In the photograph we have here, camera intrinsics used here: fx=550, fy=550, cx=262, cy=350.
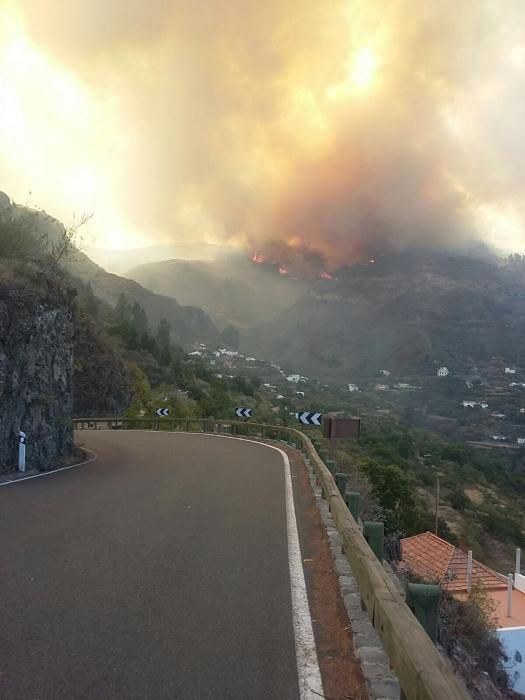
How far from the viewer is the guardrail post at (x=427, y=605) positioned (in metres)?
3.59

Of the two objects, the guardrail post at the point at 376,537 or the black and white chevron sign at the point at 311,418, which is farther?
the black and white chevron sign at the point at 311,418

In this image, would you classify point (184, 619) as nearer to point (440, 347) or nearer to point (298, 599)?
point (298, 599)

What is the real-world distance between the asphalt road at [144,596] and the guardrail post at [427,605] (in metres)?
0.94

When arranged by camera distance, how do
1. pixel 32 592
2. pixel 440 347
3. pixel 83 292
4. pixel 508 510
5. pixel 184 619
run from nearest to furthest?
pixel 184 619 < pixel 32 592 < pixel 508 510 < pixel 83 292 < pixel 440 347

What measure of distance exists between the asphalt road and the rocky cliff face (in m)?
3.33

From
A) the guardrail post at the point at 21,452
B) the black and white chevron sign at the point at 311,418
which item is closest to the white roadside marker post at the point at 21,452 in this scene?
the guardrail post at the point at 21,452

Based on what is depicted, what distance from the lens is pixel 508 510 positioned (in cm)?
5131

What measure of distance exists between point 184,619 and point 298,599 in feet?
4.17

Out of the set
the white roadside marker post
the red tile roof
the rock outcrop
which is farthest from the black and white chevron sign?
the rock outcrop

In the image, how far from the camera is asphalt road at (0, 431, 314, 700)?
363 centimetres

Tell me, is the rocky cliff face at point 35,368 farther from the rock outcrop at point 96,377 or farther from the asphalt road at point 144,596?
the rock outcrop at point 96,377

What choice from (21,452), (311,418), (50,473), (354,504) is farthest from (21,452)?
(311,418)

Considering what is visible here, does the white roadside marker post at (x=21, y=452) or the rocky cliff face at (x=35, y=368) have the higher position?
the rocky cliff face at (x=35, y=368)

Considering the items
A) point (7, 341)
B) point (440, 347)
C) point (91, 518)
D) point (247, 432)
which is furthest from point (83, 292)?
point (440, 347)
